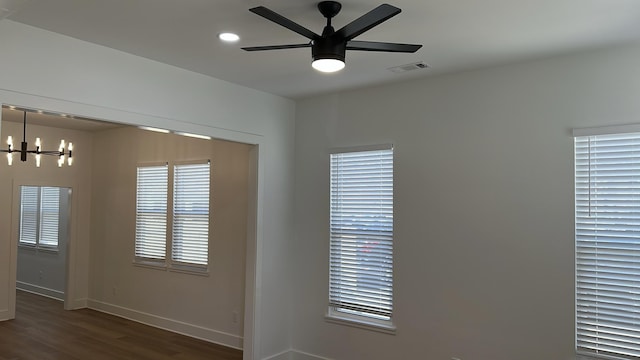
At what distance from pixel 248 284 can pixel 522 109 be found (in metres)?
3.18

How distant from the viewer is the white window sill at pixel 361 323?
15.6ft

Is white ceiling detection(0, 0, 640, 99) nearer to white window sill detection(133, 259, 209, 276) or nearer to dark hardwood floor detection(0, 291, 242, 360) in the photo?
white window sill detection(133, 259, 209, 276)

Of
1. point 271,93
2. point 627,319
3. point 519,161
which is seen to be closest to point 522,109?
point 519,161

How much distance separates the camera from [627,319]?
141 inches

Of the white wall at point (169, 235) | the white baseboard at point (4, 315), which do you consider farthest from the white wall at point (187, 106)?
the white baseboard at point (4, 315)

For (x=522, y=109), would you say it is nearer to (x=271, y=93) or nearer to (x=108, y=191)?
(x=271, y=93)

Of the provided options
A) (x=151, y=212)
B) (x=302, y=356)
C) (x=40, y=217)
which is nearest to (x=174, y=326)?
(x=151, y=212)

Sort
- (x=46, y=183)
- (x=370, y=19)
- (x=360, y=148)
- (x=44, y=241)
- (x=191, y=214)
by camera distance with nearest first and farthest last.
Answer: (x=370, y=19)
(x=360, y=148)
(x=191, y=214)
(x=46, y=183)
(x=44, y=241)

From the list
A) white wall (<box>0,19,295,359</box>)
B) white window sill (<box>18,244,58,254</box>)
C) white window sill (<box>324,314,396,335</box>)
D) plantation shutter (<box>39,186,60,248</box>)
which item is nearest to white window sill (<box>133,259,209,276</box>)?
white wall (<box>0,19,295,359</box>)

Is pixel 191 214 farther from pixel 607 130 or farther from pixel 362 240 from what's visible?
pixel 607 130

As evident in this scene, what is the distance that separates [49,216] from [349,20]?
822cm

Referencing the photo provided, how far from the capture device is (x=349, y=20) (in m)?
3.21

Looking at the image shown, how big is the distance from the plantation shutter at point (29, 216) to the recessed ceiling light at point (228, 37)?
763cm

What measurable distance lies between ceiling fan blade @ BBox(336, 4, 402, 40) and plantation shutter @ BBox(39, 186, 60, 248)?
804 centimetres
